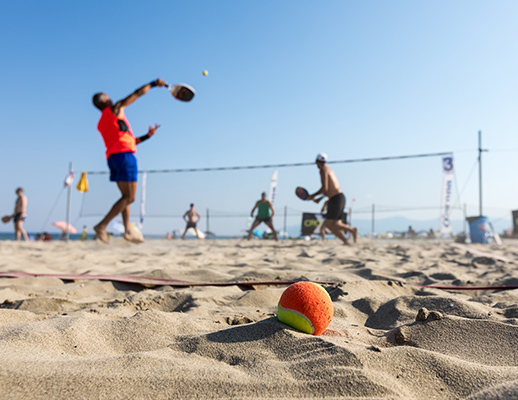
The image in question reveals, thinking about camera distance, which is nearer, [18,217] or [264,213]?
[18,217]

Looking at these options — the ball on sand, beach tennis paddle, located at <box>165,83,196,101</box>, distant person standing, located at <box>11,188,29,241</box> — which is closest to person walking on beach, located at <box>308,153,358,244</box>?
beach tennis paddle, located at <box>165,83,196,101</box>

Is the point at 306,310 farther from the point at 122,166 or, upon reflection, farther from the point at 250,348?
the point at 122,166

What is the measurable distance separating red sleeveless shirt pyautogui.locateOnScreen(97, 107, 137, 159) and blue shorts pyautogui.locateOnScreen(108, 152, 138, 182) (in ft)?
0.17

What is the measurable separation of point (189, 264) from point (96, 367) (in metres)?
2.50

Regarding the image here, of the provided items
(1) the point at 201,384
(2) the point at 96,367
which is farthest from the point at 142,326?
(1) the point at 201,384

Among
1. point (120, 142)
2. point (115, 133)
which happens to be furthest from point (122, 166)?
point (115, 133)

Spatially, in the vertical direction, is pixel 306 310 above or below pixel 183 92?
below

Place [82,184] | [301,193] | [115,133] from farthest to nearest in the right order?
[82,184] → [301,193] → [115,133]

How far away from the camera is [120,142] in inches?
157

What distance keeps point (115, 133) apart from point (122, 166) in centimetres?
37

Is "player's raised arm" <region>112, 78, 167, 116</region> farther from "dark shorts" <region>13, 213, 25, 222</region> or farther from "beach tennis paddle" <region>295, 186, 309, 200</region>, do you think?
"dark shorts" <region>13, 213, 25, 222</region>

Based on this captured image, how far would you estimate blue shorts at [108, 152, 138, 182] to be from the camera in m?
4.05

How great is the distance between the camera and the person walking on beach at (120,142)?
385 cm

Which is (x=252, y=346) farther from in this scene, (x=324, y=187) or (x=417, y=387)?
(x=324, y=187)
